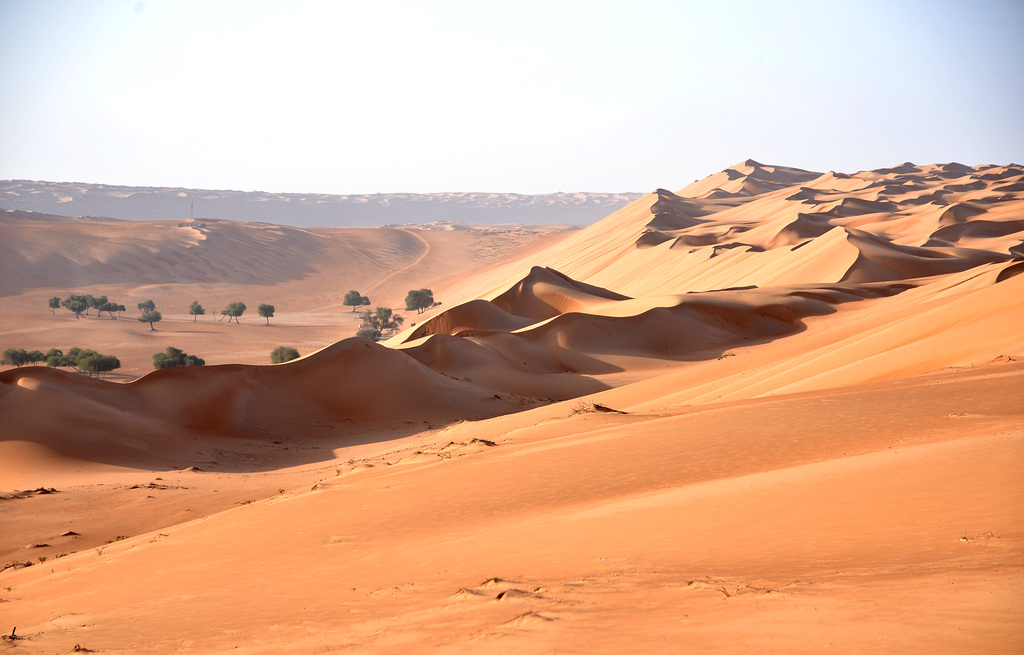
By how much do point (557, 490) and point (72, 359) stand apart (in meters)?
36.4

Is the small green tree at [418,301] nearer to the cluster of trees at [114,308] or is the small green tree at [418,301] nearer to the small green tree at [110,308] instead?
the cluster of trees at [114,308]

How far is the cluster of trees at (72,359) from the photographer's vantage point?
119 feet

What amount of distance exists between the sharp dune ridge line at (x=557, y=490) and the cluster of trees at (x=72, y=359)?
567 inches

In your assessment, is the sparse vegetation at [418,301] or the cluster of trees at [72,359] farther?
the sparse vegetation at [418,301]

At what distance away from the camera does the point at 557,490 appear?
373 inches

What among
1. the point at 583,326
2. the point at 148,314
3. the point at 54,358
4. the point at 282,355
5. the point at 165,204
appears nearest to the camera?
the point at 583,326

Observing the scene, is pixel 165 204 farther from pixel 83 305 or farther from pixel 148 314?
pixel 148 314

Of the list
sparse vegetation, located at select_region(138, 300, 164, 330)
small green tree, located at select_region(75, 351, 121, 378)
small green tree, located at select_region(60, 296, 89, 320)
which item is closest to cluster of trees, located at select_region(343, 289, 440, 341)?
sparse vegetation, located at select_region(138, 300, 164, 330)

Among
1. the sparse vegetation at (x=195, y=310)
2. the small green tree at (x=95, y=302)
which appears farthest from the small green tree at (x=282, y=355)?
the small green tree at (x=95, y=302)

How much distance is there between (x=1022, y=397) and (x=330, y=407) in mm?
17388

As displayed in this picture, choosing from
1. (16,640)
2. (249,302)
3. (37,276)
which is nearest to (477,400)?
(16,640)

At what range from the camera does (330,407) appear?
2312 centimetres

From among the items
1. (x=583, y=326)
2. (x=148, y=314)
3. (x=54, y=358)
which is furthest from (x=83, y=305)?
(x=583, y=326)

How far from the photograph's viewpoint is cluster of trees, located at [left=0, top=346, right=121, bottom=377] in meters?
36.4
